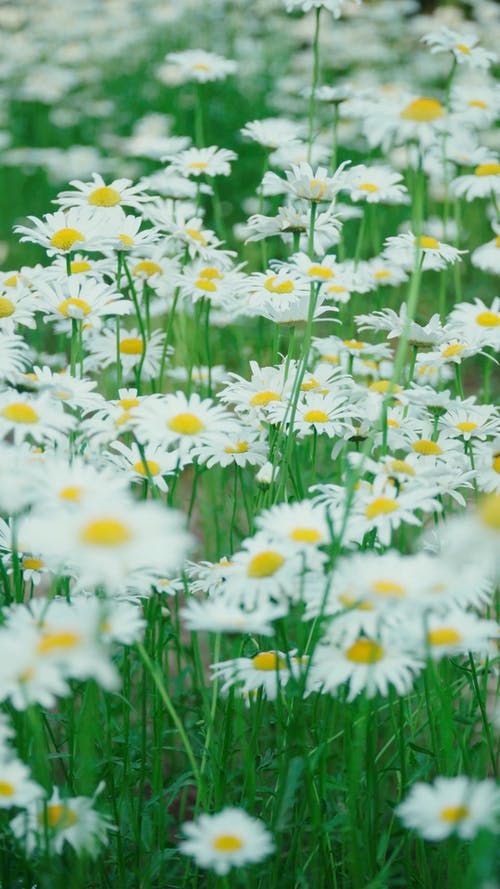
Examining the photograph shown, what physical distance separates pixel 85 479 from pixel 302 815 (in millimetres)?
566

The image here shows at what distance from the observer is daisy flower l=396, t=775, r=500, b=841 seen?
2.71ft

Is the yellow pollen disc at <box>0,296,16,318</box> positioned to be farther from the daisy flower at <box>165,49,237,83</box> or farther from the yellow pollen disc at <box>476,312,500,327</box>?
the daisy flower at <box>165,49,237,83</box>


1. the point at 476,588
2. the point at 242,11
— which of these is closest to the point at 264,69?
the point at 242,11

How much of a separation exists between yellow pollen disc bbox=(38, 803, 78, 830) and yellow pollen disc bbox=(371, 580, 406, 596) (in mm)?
405

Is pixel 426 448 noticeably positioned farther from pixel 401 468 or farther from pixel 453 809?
pixel 453 809

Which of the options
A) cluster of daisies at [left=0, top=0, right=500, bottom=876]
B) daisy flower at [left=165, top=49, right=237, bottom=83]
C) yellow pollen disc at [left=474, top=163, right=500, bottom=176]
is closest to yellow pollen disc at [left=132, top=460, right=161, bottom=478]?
cluster of daisies at [left=0, top=0, right=500, bottom=876]

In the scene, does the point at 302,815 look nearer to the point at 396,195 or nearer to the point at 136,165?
the point at 396,195

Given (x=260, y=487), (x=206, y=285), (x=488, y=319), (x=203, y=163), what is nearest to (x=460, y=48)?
(x=203, y=163)

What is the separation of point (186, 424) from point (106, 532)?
405mm

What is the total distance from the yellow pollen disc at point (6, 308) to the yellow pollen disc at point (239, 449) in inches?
15.9

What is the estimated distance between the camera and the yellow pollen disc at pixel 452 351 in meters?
1.59

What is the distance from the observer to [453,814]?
0.87 metres

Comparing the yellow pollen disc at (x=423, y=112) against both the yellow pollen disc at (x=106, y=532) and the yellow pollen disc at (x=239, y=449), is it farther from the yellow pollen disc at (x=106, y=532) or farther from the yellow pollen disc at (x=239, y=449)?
the yellow pollen disc at (x=106, y=532)

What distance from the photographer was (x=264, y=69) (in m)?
5.94
